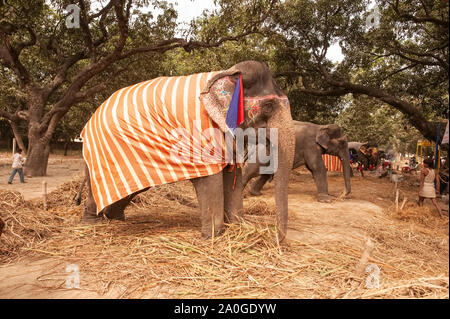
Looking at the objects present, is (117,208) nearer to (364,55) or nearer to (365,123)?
(364,55)

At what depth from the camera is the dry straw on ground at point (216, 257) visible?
2635mm

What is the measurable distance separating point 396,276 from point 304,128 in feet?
21.6

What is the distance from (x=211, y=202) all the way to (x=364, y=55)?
10.2 m

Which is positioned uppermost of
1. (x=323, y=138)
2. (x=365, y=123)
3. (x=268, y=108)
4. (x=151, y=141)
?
(x=365, y=123)


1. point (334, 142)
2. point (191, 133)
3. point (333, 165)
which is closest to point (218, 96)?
point (191, 133)

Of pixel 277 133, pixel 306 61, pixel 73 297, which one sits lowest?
pixel 73 297

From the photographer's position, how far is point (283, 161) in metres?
3.61

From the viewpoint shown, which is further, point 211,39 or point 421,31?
point 211,39

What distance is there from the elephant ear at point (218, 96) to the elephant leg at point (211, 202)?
25.4 inches

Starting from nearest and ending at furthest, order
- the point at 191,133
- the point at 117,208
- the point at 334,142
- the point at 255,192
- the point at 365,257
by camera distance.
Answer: the point at 365,257 → the point at 191,133 → the point at 117,208 → the point at 334,142 → the point at 255,192

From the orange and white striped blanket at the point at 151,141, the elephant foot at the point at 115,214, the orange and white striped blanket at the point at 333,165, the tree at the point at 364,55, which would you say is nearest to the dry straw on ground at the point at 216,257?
the elephant foot at the point at 115,214

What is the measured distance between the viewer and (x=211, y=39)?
1255 cm

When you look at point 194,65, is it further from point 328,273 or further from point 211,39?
point 328,273
